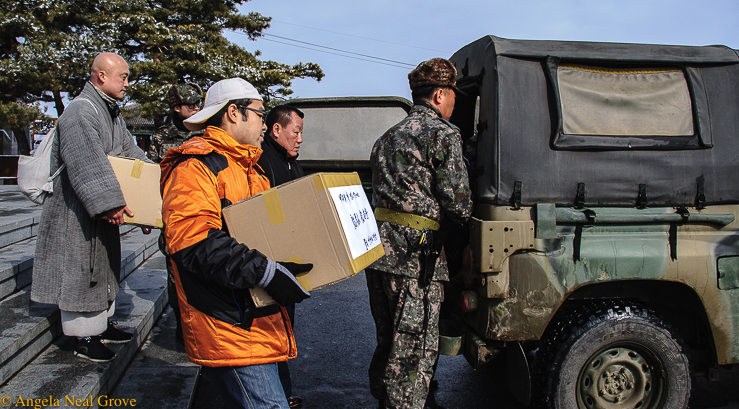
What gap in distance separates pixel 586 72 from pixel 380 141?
50.3 inches

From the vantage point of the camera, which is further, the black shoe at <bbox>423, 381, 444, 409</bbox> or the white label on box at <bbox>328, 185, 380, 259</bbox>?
the black shoe at <bbox>423, 381, 444, 409</bbox>

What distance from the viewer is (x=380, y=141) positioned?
295 cm

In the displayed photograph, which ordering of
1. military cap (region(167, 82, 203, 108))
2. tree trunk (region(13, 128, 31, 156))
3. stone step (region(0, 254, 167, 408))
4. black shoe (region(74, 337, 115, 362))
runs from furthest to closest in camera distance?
1. tree trunk (region(13, 128, 31, 156))
2. military cap (region(167, 82, 203, 108))
3. black shoe (region(74, 337, 115, 362))
4. stone step (region(0, 254, 167, 408))

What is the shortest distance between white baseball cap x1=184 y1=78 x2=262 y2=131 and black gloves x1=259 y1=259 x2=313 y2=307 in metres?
0.68

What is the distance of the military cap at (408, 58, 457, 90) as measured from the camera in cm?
287

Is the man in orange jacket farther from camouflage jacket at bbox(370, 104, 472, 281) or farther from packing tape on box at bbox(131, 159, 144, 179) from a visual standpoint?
packing tape on box at bbox(131, 159, 144, 179)

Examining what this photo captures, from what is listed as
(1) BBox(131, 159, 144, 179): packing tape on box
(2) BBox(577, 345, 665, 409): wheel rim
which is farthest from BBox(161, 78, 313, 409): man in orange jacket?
(2) BBox(577, 345, 665, 409): wheel rim

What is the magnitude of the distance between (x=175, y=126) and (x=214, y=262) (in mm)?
2982

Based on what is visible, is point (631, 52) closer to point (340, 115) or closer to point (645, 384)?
point (645, 384)

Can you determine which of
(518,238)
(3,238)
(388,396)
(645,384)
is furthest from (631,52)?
(3,238)

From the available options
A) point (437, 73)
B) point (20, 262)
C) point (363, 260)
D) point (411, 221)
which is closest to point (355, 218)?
point (363, 260)

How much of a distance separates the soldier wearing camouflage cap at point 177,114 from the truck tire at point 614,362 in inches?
126

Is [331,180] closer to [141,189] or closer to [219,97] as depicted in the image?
[219,97]

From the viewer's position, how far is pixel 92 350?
3.02 metres
